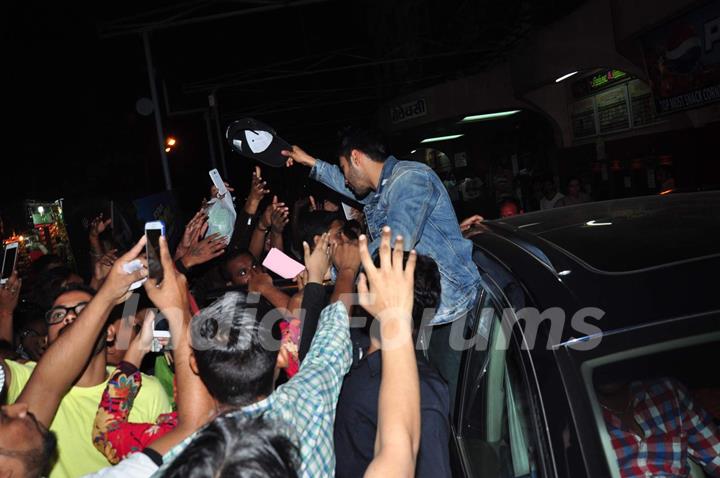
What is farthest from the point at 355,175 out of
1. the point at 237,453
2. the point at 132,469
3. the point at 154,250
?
the point at 237,453

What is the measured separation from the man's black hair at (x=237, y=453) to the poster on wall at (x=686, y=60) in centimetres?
701

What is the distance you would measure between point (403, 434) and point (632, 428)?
788 millimetres

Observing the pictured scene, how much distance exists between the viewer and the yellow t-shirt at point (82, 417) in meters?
2.52

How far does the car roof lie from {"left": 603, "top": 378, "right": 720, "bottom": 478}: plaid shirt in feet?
1.24

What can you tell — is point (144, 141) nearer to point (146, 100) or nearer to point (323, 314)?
point (146, 100)

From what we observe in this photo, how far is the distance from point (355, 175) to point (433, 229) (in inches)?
26.5

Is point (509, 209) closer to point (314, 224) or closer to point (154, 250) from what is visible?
point (314, 224)

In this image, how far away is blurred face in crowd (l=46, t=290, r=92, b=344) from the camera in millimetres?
2697

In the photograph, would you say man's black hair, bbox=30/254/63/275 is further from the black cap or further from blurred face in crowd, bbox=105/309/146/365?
blurred face in crowd, bbox=105/309/146/365

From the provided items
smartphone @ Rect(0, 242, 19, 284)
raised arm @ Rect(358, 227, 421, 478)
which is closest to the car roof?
raised arm @ Rect(358, 227, 421, 478)

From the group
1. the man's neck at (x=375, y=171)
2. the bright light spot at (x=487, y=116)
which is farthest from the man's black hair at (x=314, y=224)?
the bright light spot at (x=487, y=116)

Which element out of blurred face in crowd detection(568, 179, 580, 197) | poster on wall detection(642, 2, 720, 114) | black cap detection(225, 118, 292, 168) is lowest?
blurred face in crowd detection(568, 179, 580, 197)

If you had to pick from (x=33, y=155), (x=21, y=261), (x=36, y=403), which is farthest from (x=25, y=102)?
(x=36, y=403)

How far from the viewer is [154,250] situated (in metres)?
2.16
